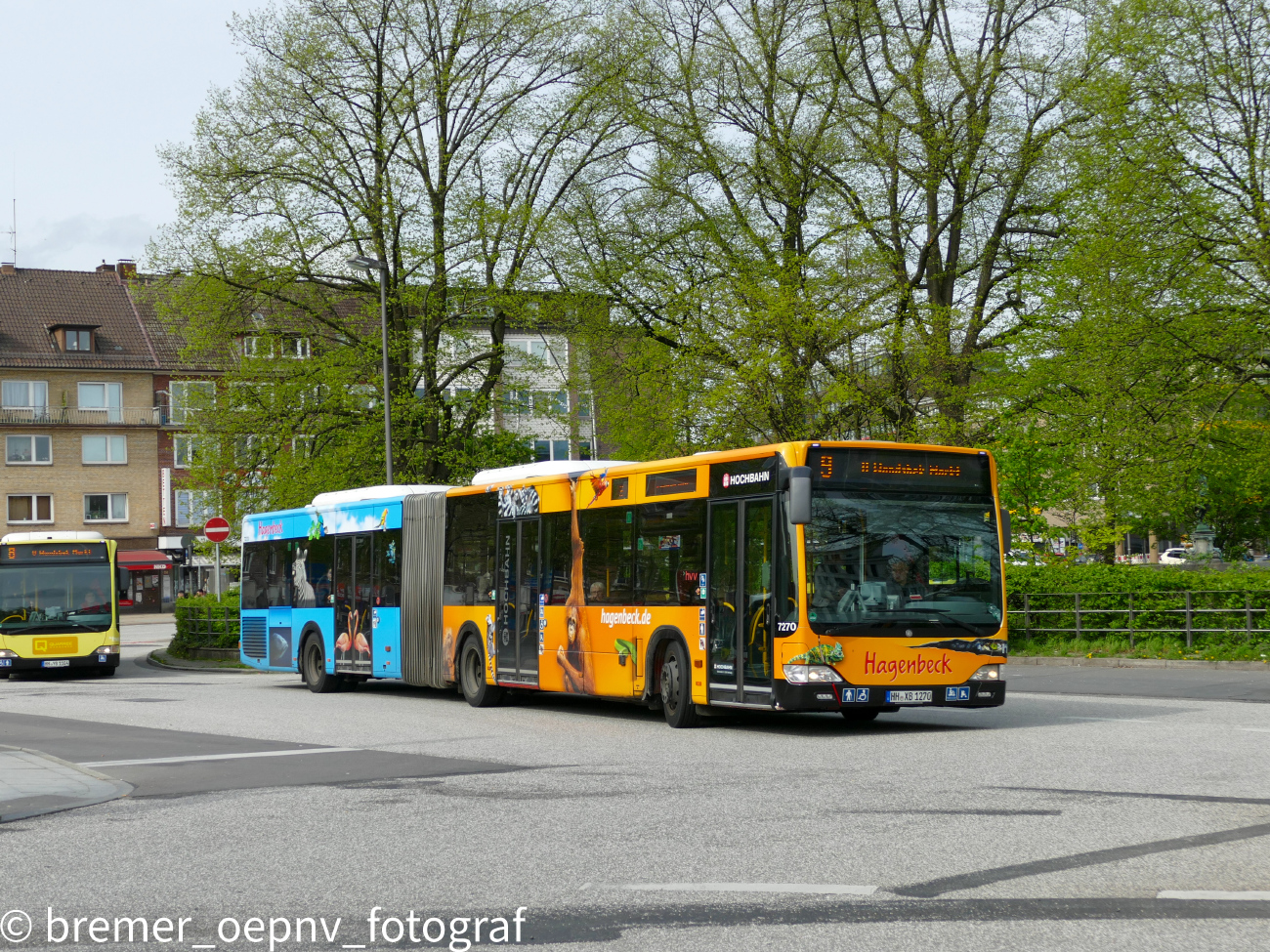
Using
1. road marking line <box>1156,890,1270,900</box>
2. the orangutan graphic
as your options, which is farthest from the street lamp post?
road marking line <box>1156,890,1270,900</box>

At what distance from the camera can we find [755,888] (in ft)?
23.3

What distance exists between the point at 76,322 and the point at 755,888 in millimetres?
74052

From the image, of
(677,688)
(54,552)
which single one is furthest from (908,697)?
(54,552)

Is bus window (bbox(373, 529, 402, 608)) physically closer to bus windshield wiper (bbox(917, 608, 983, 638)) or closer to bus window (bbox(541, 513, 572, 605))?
bus window (bbox(541, 513, 572, 605))

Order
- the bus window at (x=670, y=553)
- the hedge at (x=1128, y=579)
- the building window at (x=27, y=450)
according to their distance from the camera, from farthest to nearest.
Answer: the building window at (x=27, y=450), the hedge at (x=1128, y=579), the bus window at (x=670, y=553)

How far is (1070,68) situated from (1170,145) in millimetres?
5484

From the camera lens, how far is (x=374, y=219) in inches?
1452

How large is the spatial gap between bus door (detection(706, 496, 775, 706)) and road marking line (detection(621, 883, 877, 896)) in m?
7.86

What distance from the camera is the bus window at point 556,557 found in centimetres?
1919

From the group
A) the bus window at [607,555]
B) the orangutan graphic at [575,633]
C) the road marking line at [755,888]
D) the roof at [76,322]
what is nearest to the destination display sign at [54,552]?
the orangutan graphic at [575,633]

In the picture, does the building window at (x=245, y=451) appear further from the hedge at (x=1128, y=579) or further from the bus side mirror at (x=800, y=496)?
the bus side mirror at (x=800, y=496)

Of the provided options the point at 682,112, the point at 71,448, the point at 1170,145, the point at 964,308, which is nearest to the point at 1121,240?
the point at 1170,145

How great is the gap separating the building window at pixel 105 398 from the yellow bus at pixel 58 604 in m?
42.8

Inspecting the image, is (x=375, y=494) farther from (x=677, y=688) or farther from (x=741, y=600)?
(x=741, y=600)
